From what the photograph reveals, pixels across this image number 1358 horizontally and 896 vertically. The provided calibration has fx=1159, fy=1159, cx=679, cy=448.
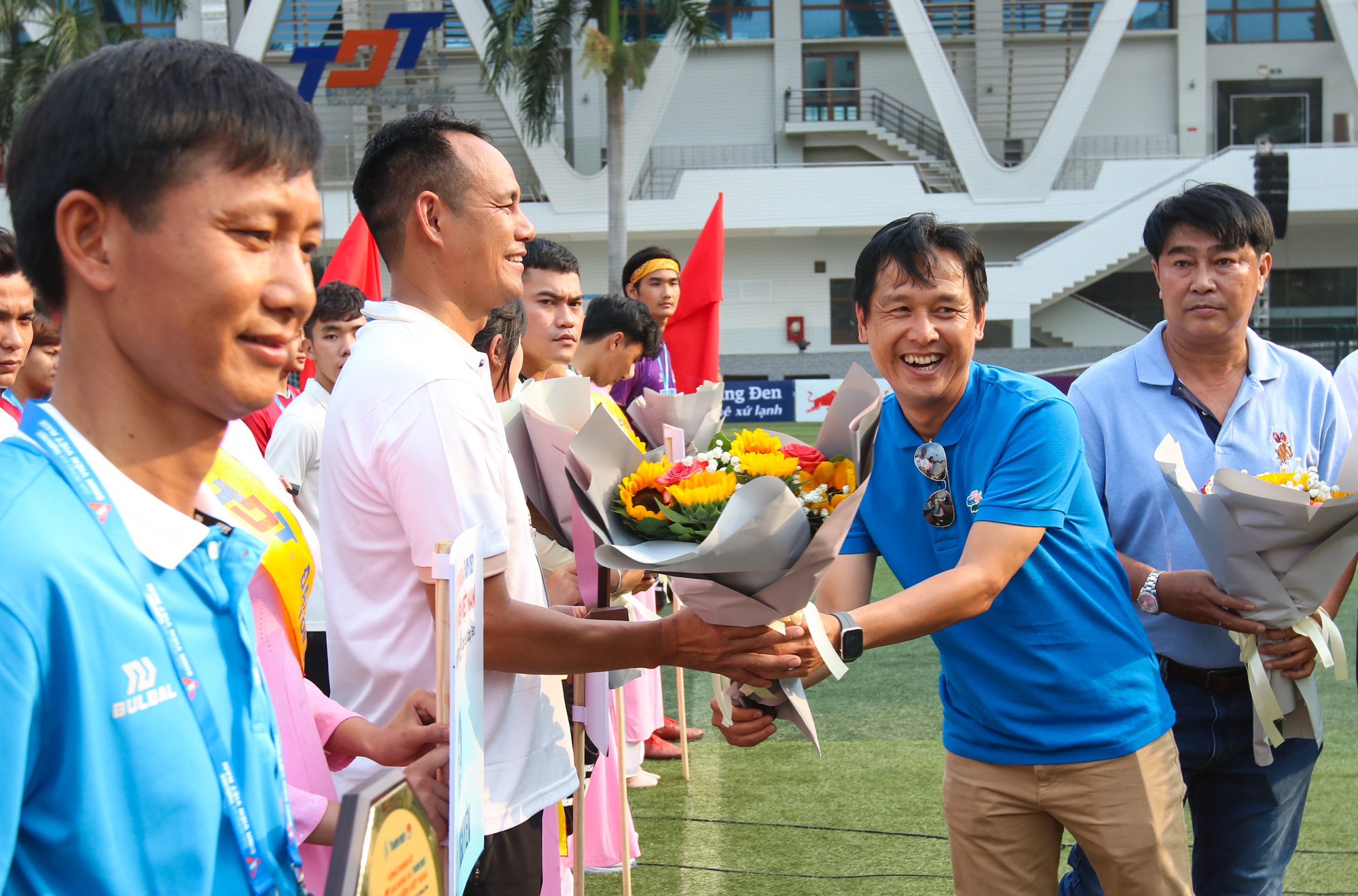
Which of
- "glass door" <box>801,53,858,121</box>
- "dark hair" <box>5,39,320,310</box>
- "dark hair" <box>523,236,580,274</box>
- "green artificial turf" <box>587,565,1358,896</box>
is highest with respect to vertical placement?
"glass door" <box>801,53,858,121</box>

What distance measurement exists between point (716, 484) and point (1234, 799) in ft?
5.53

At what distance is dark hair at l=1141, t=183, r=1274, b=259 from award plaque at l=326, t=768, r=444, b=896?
97.3 inches

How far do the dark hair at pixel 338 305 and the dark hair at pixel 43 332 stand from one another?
4.11 ft

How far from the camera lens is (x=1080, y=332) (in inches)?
1129

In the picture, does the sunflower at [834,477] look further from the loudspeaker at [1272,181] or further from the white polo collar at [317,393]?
the loudspeaker at [1272,181]

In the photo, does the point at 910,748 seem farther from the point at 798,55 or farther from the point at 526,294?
the point at 798,55

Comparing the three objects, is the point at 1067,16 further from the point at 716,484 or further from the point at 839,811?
the point at 716,484

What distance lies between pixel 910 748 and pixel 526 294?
268 centimetres

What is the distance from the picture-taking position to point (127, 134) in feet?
3.38

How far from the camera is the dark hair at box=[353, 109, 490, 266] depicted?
211 centimetres

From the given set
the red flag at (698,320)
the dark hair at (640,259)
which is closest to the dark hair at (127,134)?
the dark hair at (640,259)

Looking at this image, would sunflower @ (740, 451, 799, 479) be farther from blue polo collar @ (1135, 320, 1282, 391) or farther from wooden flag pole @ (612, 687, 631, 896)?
wooden flag pole @ (612, 687, 631, 896)

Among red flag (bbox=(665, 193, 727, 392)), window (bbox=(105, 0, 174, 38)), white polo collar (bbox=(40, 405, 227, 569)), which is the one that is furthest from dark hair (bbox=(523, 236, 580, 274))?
window (bbox=(105, 0, 174, 38))

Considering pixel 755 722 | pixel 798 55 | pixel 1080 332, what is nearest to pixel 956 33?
pixel 798 55
